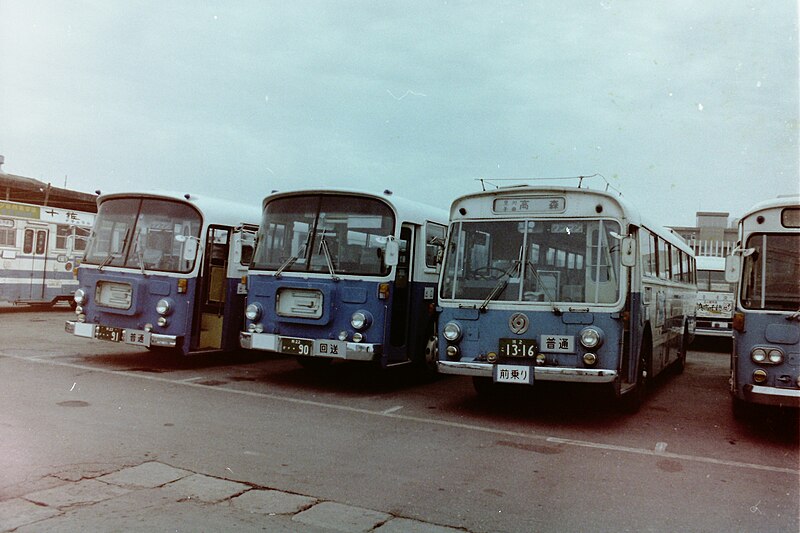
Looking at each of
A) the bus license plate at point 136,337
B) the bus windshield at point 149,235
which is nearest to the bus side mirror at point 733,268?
the bus windshield at point 149,235

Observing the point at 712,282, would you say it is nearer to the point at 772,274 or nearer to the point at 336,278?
the point at 772,274

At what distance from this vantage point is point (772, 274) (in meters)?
7.52

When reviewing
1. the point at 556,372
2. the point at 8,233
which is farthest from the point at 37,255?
the point at 556,372

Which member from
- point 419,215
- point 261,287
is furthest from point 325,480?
point 419,215

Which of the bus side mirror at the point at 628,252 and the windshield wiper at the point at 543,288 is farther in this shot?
the windshield wiper at the point at 543,288

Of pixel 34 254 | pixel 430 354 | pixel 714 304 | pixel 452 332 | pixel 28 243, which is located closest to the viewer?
pixel 452 332

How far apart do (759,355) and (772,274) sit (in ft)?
2.87

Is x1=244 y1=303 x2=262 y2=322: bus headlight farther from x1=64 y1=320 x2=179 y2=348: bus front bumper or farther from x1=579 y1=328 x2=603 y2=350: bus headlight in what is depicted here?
x1=579 y1=328 x2=603 y2=350: bus headlight

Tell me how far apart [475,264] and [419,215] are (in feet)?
7.10

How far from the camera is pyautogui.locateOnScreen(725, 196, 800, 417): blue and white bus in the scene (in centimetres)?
728

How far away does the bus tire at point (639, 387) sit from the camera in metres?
9.02

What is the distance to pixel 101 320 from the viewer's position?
432 inches

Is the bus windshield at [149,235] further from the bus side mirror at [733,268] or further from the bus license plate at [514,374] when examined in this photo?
the bus side mirror at [733,268]

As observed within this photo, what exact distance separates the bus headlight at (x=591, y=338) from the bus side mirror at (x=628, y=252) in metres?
0.83
